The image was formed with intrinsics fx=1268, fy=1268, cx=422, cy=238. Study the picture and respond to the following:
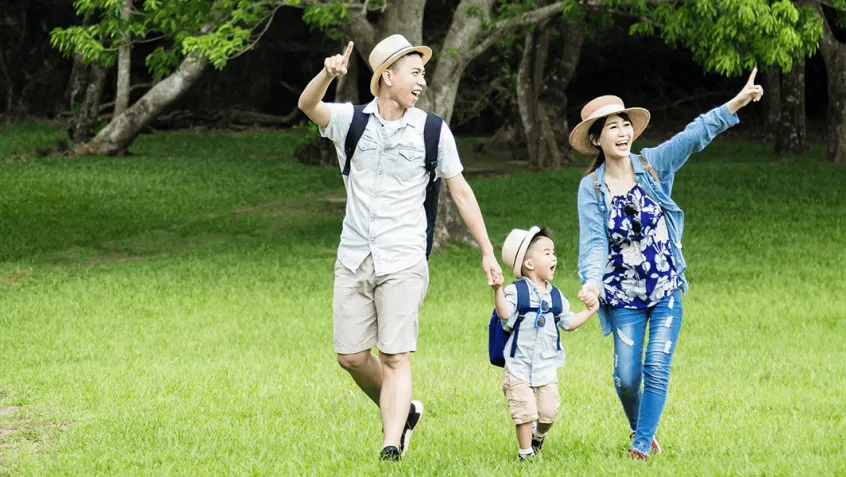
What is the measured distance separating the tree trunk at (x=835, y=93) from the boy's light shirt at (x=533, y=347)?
2057cm

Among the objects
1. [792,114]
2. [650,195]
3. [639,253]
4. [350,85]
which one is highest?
[792,114]

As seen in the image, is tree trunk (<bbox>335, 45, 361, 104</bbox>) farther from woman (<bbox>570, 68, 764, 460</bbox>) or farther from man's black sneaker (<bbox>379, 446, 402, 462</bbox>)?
man's black sneaker (<bbox>379, 446, 402, 462</bbox>)

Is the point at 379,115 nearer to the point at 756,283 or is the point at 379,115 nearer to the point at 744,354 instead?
the point at 744,354

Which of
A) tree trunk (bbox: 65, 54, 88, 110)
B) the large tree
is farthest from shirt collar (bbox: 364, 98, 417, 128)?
tree trunk (bbox: 65, 54, 88, 110)

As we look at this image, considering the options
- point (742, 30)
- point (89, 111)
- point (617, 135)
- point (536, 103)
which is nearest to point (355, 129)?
point (617, 135)

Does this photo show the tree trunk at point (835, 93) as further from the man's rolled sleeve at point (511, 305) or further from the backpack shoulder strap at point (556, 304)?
the man's rolled sleeve at point (511, 305)

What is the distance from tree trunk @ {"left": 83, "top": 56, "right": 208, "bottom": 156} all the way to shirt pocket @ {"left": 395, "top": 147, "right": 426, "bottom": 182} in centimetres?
2222

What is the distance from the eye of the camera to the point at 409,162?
6078mm

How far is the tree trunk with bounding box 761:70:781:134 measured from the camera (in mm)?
29797

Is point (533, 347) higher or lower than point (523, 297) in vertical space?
lower

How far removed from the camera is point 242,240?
19.0 m

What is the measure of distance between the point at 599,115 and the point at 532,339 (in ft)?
3.71

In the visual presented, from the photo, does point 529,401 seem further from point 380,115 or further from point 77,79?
point 77,79

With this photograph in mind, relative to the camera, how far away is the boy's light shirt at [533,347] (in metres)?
5.95
